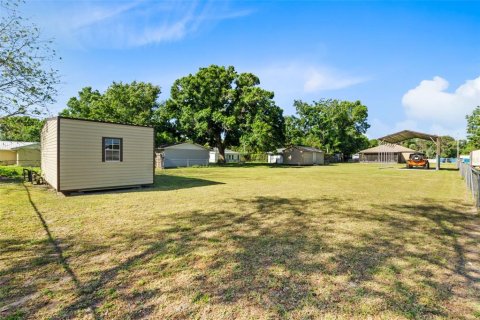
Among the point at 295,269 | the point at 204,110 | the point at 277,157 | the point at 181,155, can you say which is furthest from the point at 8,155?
the point at 295,269

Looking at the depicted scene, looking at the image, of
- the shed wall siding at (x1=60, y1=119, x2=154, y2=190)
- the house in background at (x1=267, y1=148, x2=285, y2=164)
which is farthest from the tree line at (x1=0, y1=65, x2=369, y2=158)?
the shed wall siding at (x1=60, y1=119, x2=154, y2=190)

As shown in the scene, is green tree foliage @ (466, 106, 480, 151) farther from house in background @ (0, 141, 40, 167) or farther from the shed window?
house in background @ (0, 141, 40, 167)

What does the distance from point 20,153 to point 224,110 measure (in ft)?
92.5

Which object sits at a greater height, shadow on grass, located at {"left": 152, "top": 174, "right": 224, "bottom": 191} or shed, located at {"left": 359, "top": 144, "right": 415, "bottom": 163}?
shed, located at {"left": 359, "top": 144, "right": 415, "bottom": 163}

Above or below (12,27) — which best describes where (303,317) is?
below

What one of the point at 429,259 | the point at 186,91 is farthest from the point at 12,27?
the point at 186,91

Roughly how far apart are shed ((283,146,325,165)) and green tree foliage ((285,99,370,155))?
9247mm

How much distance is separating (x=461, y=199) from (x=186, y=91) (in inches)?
1309

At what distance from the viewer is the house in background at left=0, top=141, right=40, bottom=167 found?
34.5m

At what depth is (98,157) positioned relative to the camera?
11031 mm

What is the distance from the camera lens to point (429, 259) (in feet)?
13.7

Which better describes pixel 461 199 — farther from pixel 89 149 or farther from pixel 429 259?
pixel 89 149

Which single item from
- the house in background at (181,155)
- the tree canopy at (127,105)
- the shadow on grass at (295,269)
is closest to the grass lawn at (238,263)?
the shadow on grass at (295,269)

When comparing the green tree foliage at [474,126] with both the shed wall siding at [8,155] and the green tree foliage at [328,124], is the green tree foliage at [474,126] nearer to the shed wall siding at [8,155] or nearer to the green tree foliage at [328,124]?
the green tree foliage at [328,124]
